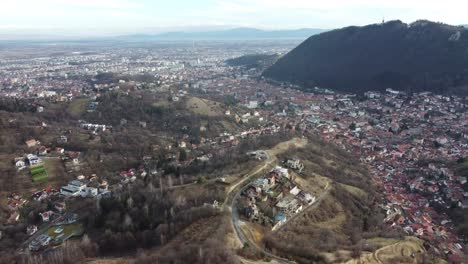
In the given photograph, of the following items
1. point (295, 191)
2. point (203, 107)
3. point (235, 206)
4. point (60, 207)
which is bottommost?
point (60, 207)

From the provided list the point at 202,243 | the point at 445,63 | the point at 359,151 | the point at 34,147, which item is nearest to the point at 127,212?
the point at 202,243

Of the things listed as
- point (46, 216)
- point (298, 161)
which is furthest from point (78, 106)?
point (298, 161)

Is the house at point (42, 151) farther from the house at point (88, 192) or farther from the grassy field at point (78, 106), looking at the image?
the grassy field at point (78, 106)

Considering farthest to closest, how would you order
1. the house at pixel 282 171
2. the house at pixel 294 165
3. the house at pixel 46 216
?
the house at pixel 294 165 → the house at pixel 282 171 → the house at pixel 46 216

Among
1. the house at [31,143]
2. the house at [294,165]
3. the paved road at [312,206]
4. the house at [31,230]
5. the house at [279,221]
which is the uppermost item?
the house at [31,143]

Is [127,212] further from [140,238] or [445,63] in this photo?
[445,63]

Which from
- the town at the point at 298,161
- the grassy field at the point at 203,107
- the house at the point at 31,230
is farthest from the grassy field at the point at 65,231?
the grassy field at the point at 203,107

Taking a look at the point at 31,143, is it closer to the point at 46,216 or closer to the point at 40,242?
the point at 46,216
